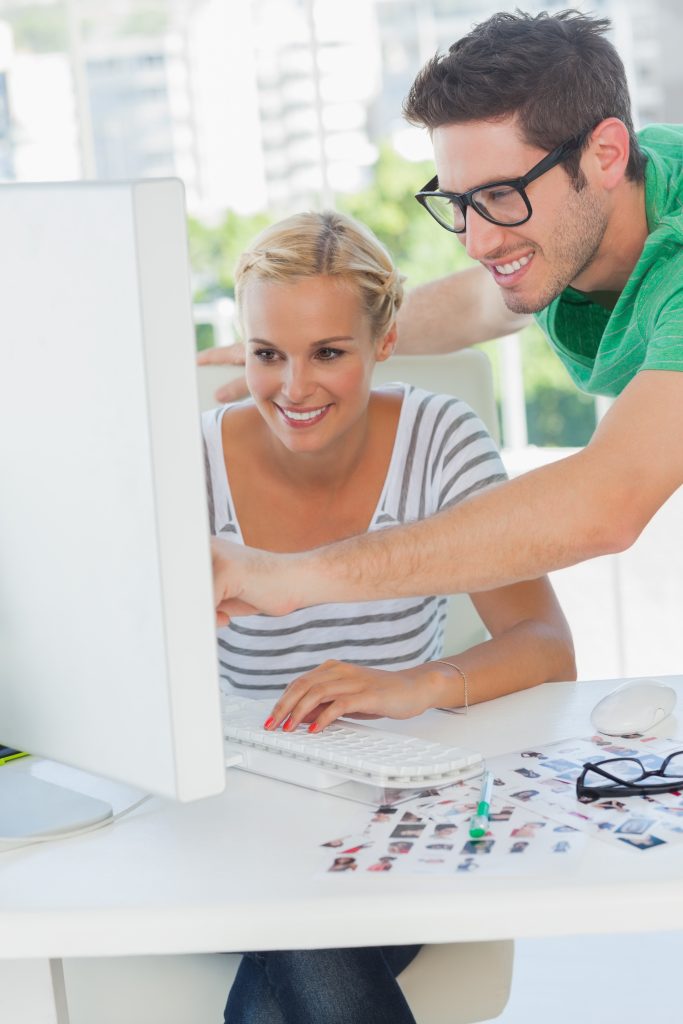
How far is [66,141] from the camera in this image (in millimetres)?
6645

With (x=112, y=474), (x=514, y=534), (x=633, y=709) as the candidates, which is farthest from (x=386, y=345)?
(x=112, y=474)

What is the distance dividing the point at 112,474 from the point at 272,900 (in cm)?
32

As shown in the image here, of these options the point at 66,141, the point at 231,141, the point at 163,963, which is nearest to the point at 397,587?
the point at 163,963

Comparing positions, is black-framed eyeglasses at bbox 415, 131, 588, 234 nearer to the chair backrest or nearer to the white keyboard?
the chair backrest

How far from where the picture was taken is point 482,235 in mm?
1560

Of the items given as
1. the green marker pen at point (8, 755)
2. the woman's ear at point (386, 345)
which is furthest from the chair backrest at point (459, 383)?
the green marker pen at point (8, 755)

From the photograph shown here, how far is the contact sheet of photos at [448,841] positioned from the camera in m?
0.90

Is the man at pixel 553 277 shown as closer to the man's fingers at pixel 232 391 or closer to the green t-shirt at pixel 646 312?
the green t-shirt at pixel 646 312

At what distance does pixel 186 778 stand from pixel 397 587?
1.49 ft

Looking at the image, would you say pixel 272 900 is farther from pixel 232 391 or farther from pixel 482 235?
pixel 232 391

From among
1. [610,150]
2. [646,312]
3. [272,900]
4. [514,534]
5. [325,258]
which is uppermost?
[610,150]

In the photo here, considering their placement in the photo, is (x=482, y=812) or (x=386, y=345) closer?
(x=482, y=812)

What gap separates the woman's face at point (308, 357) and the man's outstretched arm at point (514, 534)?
1.61 ft

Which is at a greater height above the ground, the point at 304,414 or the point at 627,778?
the point at 304,414
